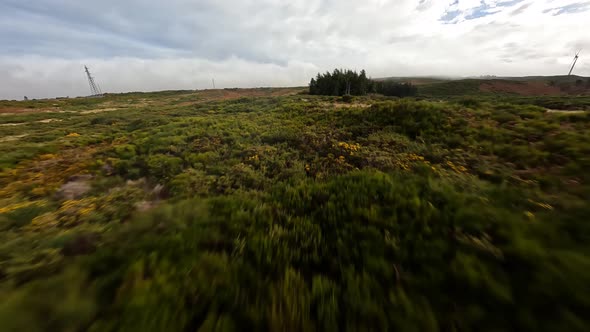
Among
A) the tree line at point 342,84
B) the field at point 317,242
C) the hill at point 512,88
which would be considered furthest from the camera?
A: the hill at point 512,88

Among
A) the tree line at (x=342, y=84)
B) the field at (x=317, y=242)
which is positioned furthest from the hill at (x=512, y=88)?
the field at (x=317, y=242)

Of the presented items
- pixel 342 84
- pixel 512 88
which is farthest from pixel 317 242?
pixel 512 88

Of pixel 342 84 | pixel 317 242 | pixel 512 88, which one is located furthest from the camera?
pixel 512 88

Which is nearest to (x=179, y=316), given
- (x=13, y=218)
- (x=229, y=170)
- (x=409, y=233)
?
(x=409, y=233)

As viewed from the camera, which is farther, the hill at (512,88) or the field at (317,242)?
the hill at (512,88)

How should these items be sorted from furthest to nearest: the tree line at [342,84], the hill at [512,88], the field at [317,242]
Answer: the hill at [512,88] < the tree line at [342,84] < the field at [317,242]

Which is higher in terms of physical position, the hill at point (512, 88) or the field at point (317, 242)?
the hill at point (512, 88)

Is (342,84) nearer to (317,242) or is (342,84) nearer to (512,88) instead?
(317,242)

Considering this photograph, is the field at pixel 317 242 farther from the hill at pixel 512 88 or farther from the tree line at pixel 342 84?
the hill at pixel 512 88

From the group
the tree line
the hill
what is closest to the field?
the tree line
